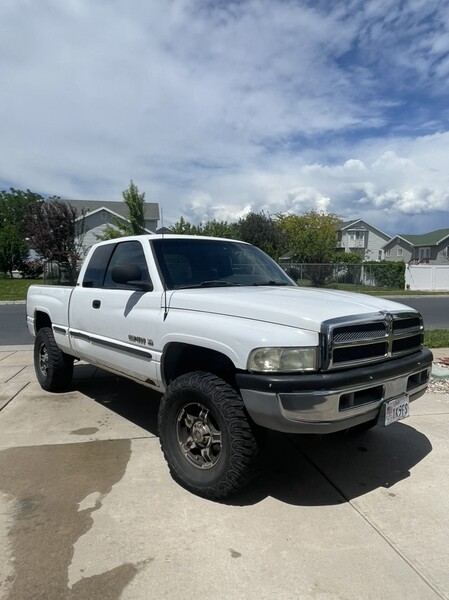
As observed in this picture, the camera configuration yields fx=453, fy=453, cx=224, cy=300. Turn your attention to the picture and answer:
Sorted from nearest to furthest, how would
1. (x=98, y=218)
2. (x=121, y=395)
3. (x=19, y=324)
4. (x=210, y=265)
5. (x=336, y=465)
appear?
(x=336, y=465)
(x=210, y=265)
(x=121, y=395)
(x=19, y=324)
(x=98, y=218)

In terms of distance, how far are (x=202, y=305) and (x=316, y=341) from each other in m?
0.92

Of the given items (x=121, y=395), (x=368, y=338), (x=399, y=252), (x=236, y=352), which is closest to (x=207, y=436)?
(x=236, y=352)

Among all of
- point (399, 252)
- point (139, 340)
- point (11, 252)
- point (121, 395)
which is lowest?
point (121, 395)

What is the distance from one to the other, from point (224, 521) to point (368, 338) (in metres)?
1.50

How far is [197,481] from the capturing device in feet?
10.4

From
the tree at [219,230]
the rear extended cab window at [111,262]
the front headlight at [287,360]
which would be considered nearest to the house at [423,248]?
the tree at [219,230]

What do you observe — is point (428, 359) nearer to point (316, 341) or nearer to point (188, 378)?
point (316, 341)

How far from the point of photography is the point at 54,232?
28.8 m

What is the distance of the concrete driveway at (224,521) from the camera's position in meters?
2.32

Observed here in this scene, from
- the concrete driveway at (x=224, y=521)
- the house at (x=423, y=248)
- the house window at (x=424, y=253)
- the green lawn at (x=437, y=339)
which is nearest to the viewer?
the concrete driveway at (x=224, y=521)

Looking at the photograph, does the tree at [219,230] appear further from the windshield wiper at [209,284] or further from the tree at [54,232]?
the windshield wiper at [209,284]

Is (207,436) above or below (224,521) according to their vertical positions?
above

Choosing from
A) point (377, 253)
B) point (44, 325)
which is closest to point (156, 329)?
point (44, 325)

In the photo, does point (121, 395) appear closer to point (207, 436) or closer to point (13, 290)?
point (207, 436)
